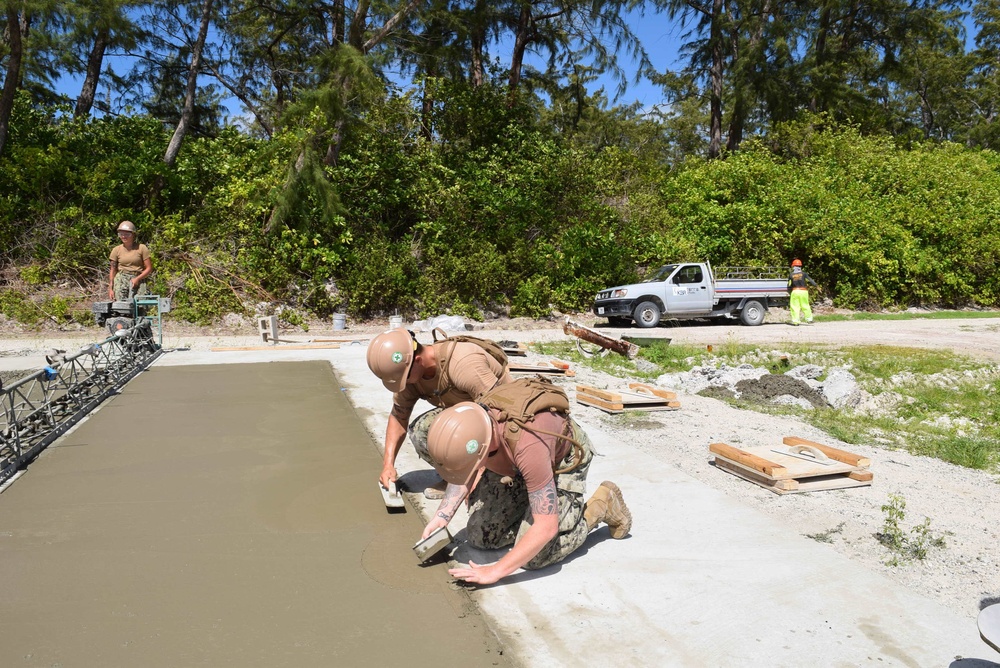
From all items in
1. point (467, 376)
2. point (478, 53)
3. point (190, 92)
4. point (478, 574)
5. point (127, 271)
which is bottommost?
point (478, 574)

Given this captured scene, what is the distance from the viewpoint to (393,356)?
328 cm

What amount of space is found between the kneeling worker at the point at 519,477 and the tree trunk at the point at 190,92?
17.2 metres

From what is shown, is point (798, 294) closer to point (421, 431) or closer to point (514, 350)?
point (514, 350)

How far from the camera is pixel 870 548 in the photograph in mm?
3600

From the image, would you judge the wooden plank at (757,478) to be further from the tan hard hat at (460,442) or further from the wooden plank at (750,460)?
the tan hard hat at (460,442)

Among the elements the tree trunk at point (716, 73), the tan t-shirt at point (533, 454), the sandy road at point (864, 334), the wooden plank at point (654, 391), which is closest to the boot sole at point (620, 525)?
the tan t-shirt at point (533, 454)

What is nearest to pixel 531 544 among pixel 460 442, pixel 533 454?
pixel 533 454

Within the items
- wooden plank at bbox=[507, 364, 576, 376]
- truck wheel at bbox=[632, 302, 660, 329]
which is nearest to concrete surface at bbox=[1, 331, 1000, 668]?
wooden plank at bbox=[507, 364, 576, 376]

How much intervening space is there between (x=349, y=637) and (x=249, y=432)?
3.65 metres

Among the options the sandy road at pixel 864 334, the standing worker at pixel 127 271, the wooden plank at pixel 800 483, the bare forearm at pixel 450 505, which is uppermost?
the standing worker at pixel 127 271

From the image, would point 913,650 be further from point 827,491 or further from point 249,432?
point 249,432

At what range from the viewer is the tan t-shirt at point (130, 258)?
10312mm

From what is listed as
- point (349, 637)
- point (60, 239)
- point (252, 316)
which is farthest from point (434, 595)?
point (60, 239)

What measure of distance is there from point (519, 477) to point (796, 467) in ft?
7.64
